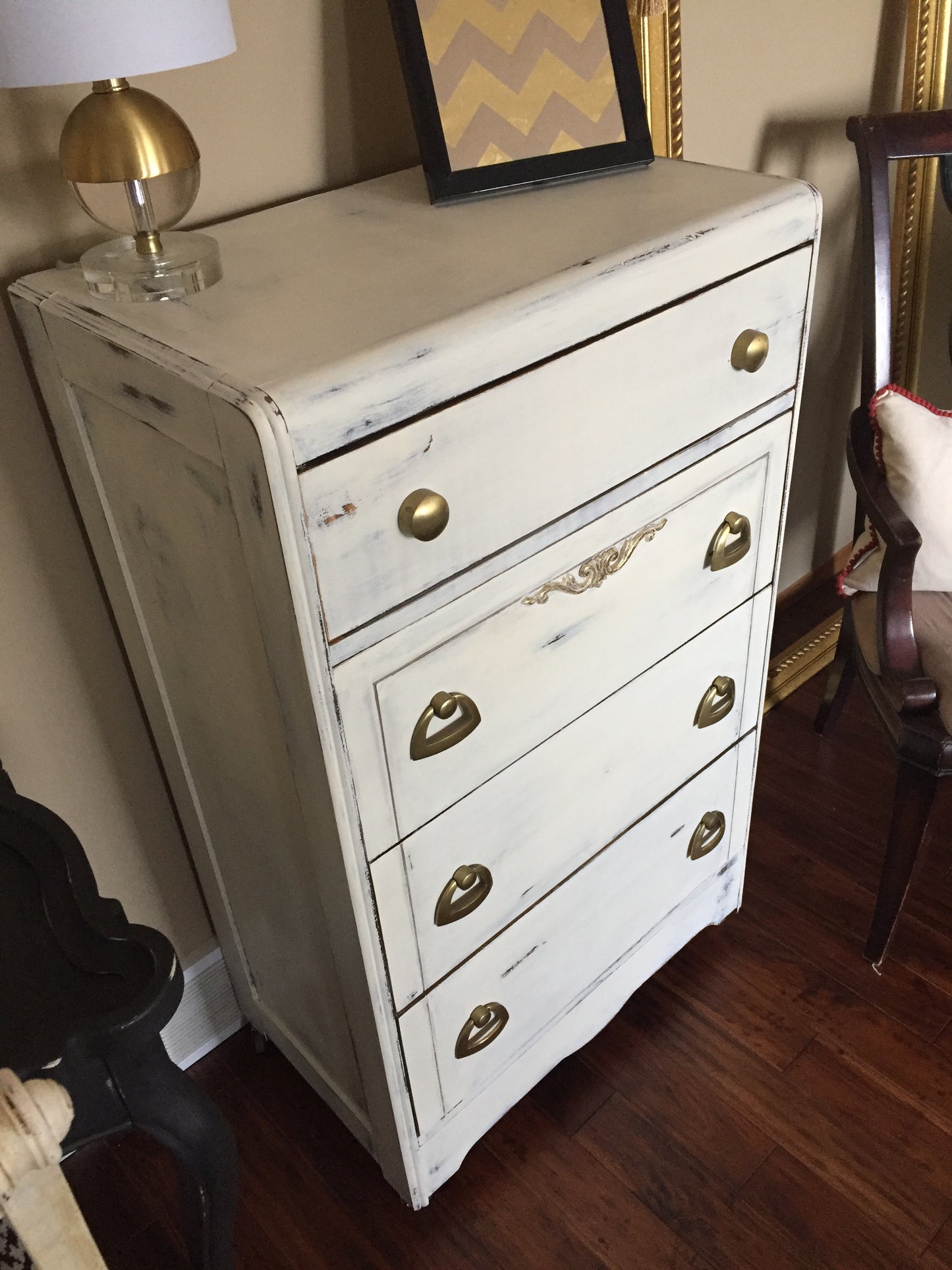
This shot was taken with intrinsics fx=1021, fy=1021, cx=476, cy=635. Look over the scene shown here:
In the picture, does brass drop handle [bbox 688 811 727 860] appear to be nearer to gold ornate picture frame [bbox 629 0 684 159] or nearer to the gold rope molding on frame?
the gold rope molding on frame

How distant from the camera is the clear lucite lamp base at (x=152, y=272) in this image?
86cm

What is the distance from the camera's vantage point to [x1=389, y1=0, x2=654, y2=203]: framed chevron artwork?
103 centimetres

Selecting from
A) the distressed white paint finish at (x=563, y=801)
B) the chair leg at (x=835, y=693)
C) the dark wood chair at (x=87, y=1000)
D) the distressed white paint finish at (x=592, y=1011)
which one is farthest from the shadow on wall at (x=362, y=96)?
the chair leg at (x=835, y=693)

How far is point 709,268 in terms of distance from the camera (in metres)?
0.95

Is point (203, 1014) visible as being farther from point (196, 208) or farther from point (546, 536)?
point (196, 208)

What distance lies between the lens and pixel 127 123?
801mm

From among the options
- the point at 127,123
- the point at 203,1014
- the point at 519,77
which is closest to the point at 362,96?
the point at 519,77

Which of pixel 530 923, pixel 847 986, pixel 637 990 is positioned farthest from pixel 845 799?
pixel 530 923

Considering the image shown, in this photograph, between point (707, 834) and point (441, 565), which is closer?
point (441, 565)

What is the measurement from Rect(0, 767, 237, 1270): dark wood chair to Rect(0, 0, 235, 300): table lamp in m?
0.48

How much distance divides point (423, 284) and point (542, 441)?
6.5 inches

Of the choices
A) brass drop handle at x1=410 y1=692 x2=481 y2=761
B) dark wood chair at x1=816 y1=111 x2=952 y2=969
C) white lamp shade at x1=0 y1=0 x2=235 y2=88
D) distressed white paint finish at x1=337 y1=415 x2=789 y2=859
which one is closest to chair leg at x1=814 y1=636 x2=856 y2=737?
dark wood chair at x1=816 y1=111 x2=952 y2=969

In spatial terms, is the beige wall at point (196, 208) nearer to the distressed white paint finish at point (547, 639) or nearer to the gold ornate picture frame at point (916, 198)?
the gold ornate picture frame at point (916, 198)

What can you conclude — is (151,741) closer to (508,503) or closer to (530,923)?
(530,923)
